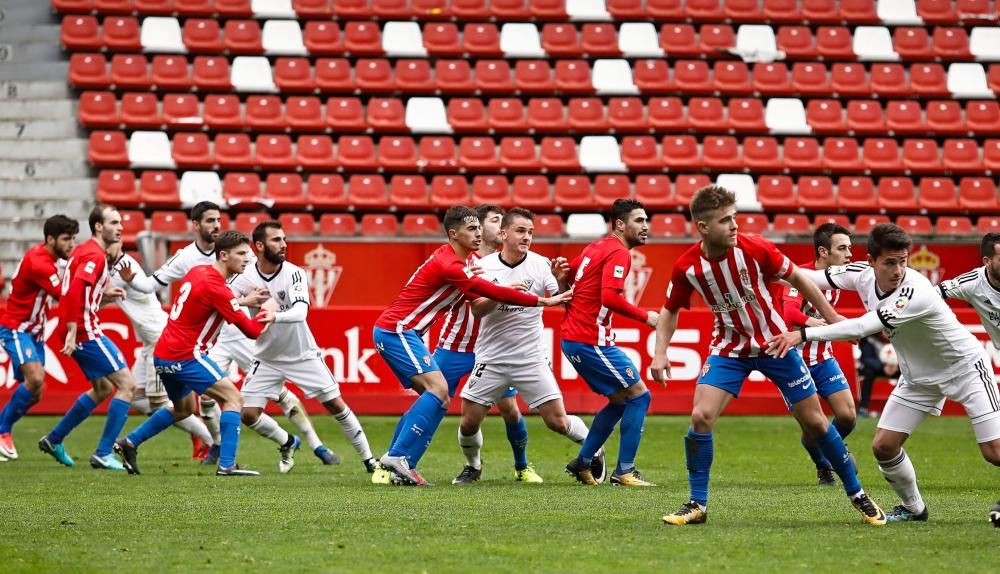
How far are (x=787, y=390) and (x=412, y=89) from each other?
54.5 ft

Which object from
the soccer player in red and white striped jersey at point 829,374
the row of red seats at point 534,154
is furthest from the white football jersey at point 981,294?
the row of red seats at point 534,154

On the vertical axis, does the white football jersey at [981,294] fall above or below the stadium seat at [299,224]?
below

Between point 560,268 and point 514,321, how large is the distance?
584 millimetres

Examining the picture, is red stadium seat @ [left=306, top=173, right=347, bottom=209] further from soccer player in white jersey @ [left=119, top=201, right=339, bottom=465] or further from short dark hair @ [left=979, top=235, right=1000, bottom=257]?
short dark hair @ [left=979, top=235, right=1000, bottom=257]

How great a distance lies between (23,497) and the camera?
9617mm

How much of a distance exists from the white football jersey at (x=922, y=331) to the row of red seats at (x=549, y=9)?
58.2 feet

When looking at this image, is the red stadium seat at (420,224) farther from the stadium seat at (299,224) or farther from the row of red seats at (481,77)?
the row of red seats at (481,77)

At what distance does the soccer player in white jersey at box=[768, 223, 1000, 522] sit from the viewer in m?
7.59

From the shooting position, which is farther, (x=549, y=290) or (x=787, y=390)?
(x=549, y=290)

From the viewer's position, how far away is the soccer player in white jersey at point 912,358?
7586mm

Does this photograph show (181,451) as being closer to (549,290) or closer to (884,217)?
(549,290)

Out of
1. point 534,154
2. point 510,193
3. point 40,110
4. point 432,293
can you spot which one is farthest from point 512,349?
point 40,110

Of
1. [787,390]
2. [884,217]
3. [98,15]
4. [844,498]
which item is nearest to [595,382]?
[844,498]

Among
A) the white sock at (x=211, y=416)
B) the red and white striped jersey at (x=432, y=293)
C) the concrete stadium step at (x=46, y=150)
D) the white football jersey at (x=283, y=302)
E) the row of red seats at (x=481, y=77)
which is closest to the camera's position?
the red and white striped jersey at (x=432, y=293)
